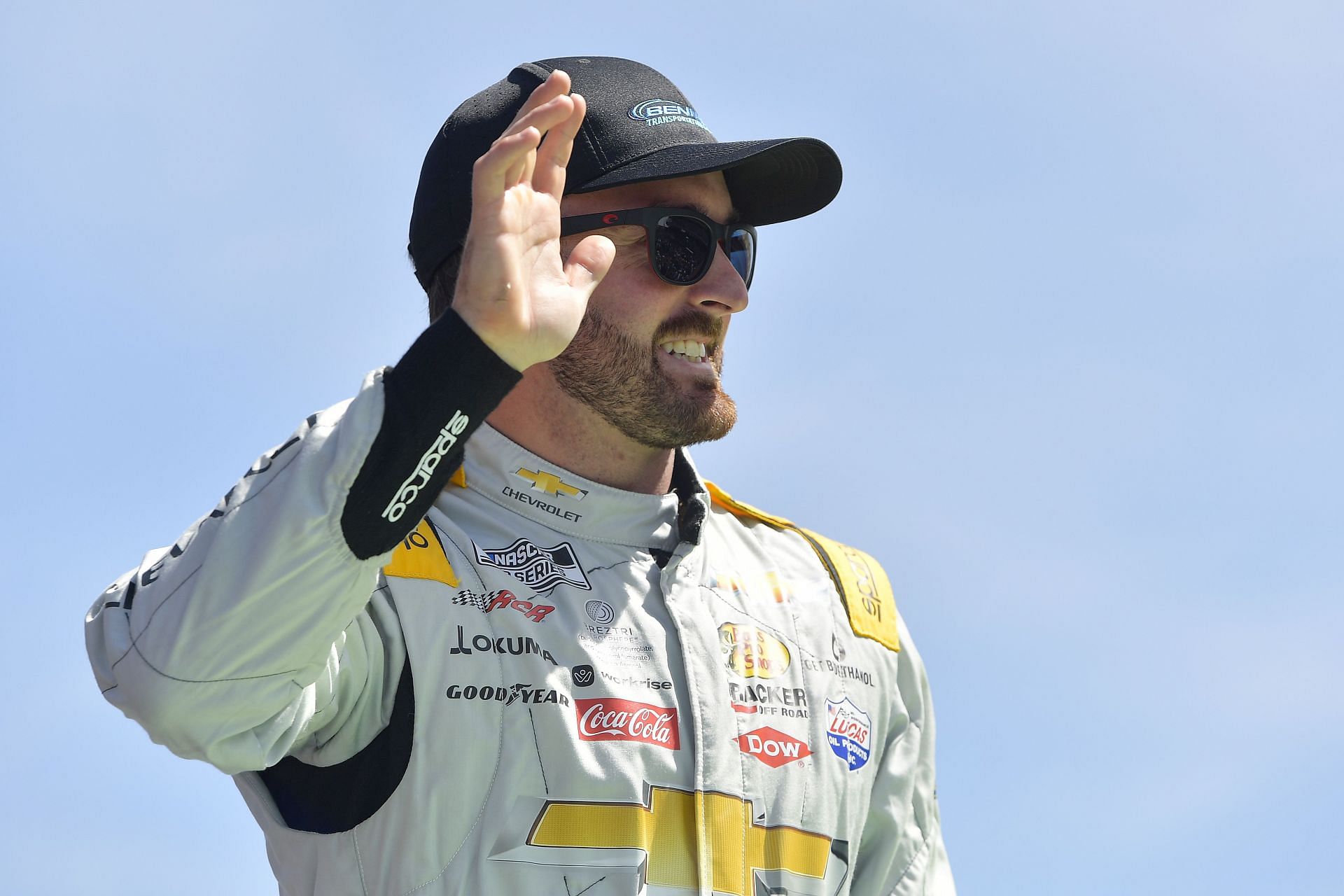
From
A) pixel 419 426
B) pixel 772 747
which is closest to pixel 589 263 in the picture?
pixel 419 426

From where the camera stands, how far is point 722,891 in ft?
12.7

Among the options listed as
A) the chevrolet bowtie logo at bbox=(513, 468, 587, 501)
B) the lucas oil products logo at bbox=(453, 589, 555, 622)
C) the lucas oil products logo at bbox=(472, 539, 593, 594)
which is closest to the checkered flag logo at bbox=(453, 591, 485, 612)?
the lucas oil products logo at bbox=(453, 589, 555, 622)

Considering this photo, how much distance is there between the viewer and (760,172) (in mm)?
4980

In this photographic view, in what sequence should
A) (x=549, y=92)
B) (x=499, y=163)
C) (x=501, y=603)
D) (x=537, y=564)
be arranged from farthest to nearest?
(x=537, y=564) < (x=501, y=603) < (x=549, y=92) < (x=499, y=163)

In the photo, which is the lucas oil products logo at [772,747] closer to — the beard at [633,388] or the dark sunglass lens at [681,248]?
the beard at [633,388]

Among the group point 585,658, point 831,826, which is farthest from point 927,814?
point 585,658

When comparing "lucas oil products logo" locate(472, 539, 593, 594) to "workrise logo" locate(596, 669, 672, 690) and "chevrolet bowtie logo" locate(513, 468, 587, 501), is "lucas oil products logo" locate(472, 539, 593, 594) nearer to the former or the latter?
"chevrolet bowtie logo" locate(513, 468, 587, 501)

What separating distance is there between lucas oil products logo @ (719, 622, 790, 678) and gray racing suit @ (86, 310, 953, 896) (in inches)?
0.4

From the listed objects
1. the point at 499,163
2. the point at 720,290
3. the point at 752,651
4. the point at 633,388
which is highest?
the point at 720,290

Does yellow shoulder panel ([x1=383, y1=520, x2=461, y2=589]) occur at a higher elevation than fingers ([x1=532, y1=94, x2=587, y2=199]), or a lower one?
lower

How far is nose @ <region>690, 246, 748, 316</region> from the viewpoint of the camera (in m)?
4.61

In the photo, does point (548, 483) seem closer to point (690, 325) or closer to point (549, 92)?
point (690, 325)

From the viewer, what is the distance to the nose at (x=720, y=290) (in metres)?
4.61

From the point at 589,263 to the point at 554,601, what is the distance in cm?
103
